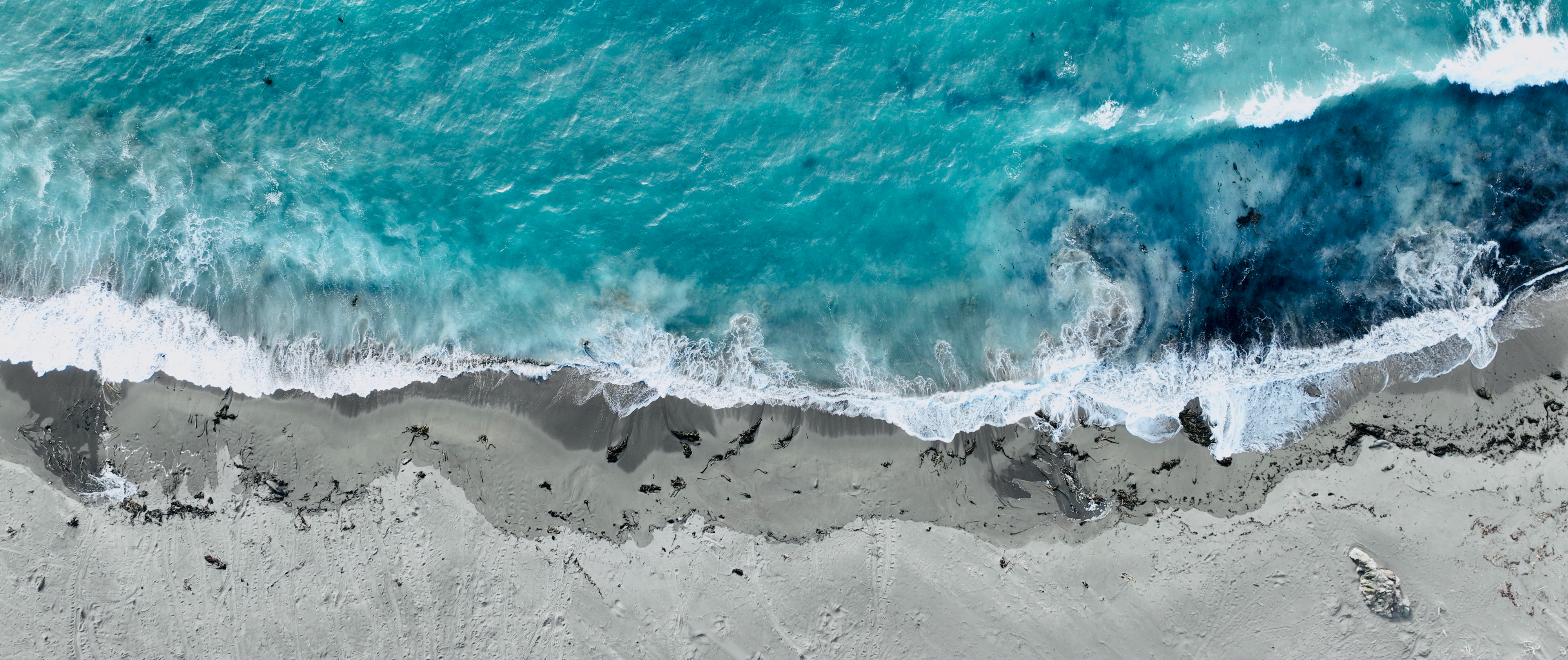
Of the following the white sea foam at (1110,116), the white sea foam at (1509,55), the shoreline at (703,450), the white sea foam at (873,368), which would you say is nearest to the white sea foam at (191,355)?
the white sea foam at (873,368)

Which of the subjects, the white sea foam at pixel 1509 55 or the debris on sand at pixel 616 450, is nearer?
the debris on sand at pixel 616 450

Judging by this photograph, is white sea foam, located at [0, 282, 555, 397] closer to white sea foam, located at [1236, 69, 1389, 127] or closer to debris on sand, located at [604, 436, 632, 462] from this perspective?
debris on sand, located at [604, 436, 632, 462]

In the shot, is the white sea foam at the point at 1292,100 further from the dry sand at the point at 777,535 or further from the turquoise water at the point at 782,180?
the dry sand at the point at 777,535

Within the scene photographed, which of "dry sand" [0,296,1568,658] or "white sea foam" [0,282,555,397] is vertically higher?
"white sea foam" [0,282,555,397]

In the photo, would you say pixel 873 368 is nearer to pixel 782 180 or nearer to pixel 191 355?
pixel 782 180

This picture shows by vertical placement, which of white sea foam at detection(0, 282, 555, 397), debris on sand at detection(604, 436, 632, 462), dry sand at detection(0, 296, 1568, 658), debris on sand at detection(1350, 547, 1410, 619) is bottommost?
debris on sand at detection(1350, 547, 1410, 619)

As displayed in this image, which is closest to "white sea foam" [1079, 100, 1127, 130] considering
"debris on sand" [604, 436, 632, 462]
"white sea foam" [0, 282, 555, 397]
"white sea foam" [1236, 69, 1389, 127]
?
"white sea foam" [1236, 69, 1389, 127]
